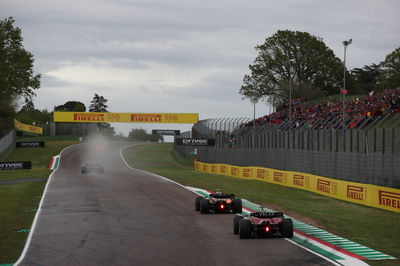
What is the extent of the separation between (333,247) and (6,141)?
72844 mm

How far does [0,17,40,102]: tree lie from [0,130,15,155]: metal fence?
272 inches

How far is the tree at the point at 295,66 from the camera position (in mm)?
91250

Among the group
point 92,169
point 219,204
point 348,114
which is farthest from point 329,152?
point 92,169

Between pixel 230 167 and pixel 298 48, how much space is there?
40.2 meters

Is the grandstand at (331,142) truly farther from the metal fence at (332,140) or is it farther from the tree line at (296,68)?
the tree line at (296,68)

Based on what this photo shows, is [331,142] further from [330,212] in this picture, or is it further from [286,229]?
[286,229]

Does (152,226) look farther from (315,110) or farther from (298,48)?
(298,48)

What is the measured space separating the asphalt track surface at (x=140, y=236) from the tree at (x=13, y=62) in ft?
160

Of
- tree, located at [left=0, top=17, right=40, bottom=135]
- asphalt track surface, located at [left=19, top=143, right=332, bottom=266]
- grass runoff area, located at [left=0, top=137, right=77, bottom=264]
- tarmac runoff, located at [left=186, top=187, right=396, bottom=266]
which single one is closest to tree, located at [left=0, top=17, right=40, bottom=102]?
tree, located at [left=0, top=17, right=40, bottom=135]

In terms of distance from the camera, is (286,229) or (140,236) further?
(140,236)

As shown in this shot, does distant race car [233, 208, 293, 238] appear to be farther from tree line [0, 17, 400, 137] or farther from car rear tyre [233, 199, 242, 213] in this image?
tree line [0, 17, 400, 137]

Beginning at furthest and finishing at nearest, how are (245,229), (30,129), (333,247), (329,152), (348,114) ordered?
(30,129) → (348,114) → (329,152) → (245,229) → (333,247)

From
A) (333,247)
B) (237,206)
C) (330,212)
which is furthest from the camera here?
(330,212)

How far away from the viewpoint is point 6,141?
269ft
